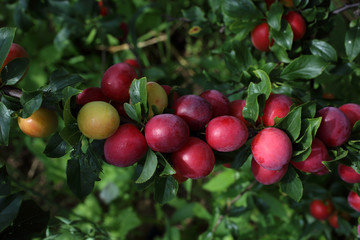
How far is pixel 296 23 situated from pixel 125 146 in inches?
24.3

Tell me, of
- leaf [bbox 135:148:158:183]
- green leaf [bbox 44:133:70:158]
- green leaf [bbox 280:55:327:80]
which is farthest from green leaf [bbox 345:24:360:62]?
green leaf [bbox 44:133:70:158]

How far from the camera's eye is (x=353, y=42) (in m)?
0.87

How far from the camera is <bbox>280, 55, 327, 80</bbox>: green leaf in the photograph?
0.82 m

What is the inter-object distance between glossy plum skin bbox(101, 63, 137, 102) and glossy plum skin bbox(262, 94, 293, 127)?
1.06ft

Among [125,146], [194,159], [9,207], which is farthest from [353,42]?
[9,207]

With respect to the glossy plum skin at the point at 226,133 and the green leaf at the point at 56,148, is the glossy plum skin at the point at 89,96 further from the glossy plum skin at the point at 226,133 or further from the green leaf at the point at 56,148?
the glossy plum skin at the point at 226,133

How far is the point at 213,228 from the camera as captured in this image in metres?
1.20

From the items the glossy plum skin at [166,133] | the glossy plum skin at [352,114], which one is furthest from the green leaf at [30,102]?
the glossy plum skin at [352,114]

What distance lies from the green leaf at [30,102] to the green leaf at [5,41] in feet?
0.36

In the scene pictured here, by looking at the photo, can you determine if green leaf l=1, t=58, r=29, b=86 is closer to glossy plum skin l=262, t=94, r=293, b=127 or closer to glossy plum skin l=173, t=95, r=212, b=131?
glossy plum skin l=173, t=95, r=212, b=131

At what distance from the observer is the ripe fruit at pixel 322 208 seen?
45.9 inches

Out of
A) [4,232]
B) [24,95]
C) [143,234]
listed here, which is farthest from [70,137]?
[143,234]

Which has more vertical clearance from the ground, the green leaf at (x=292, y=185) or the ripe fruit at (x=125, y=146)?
the ripe fruit at (x=125, y=146)

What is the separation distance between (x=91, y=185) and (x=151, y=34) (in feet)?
6.06
